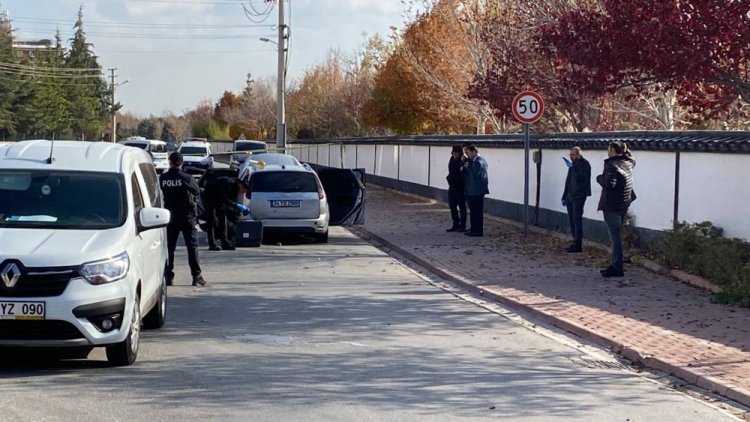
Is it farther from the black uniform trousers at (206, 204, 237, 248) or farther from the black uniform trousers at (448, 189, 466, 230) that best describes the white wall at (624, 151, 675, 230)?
the black uniform trousers at (206, 204, 237, 248)

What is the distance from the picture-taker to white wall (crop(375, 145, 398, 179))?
38.9 metres

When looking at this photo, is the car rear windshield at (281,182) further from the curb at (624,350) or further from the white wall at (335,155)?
the white wall at (335,155)

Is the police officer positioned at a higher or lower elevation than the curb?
higher

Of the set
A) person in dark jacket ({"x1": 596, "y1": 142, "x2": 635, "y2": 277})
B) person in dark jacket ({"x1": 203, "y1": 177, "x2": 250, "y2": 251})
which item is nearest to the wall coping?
person in dark jacket ({"x1": 596, "y1": 142, "x2": 635, "y2": 277})

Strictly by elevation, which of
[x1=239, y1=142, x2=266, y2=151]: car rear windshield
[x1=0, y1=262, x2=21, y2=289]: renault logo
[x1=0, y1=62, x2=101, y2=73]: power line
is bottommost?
[x1=0, y1=262, x2=21, y2=289]: renault logo

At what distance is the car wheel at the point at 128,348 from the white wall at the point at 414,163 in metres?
24.5

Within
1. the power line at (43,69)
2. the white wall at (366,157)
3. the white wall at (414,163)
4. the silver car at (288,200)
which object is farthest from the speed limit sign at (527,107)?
the power line at (43,69)

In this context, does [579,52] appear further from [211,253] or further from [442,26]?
[442,26]

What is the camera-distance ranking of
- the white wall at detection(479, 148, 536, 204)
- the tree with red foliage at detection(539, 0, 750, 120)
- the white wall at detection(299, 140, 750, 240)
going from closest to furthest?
the tree with red foliage at detection(539, 0, 750, 120), the white wall at detection(299, 140, 750, 240), the white wall at detection(479, 148, 536, 204)

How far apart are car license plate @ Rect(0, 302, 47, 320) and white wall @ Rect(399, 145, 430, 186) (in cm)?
2546

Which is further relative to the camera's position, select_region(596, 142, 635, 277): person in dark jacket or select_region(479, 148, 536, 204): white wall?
select_region(479, 148, 536, 204): white wall

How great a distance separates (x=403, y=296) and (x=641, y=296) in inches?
121

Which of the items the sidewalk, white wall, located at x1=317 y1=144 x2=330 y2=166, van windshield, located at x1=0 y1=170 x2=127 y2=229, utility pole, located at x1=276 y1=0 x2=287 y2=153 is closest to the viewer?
van windshield, located at x1=0 y1=170 x2=127 y2=229

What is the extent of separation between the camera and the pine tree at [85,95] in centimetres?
9844
